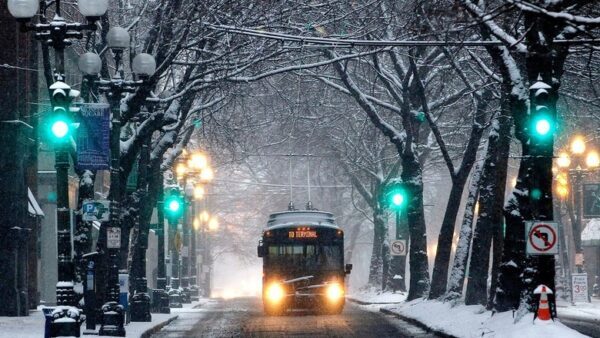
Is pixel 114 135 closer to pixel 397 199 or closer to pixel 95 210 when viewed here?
pixel 95 210

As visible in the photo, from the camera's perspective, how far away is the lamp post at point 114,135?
25906 mm

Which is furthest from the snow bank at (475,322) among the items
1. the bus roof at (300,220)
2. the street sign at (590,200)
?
the street sign at (590,200)

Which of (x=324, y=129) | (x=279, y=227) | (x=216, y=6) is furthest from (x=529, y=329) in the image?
(x=324, y=129)

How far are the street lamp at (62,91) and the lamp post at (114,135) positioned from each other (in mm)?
2655

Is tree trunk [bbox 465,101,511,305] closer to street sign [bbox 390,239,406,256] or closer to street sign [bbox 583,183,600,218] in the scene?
street sign [bbox 390,239,406,256]

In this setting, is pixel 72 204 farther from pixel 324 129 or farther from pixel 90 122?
pixel 90 122

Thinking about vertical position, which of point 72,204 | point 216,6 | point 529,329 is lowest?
point 529,329

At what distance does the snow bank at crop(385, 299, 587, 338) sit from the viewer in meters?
21.4

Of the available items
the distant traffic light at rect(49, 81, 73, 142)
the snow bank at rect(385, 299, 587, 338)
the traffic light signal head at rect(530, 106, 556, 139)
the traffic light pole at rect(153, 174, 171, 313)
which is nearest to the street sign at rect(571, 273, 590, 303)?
the snow bank at rect(385, 299, 587, 338)

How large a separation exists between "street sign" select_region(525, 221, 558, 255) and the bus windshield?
60.6 feet

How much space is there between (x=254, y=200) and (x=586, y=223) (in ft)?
101

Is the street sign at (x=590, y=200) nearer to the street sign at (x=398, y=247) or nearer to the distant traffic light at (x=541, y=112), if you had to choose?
the street sign at (x=398, y=247)

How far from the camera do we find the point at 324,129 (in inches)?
2414

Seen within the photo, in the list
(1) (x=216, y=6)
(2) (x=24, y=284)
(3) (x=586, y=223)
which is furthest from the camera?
(3) (x=586, y=223)
